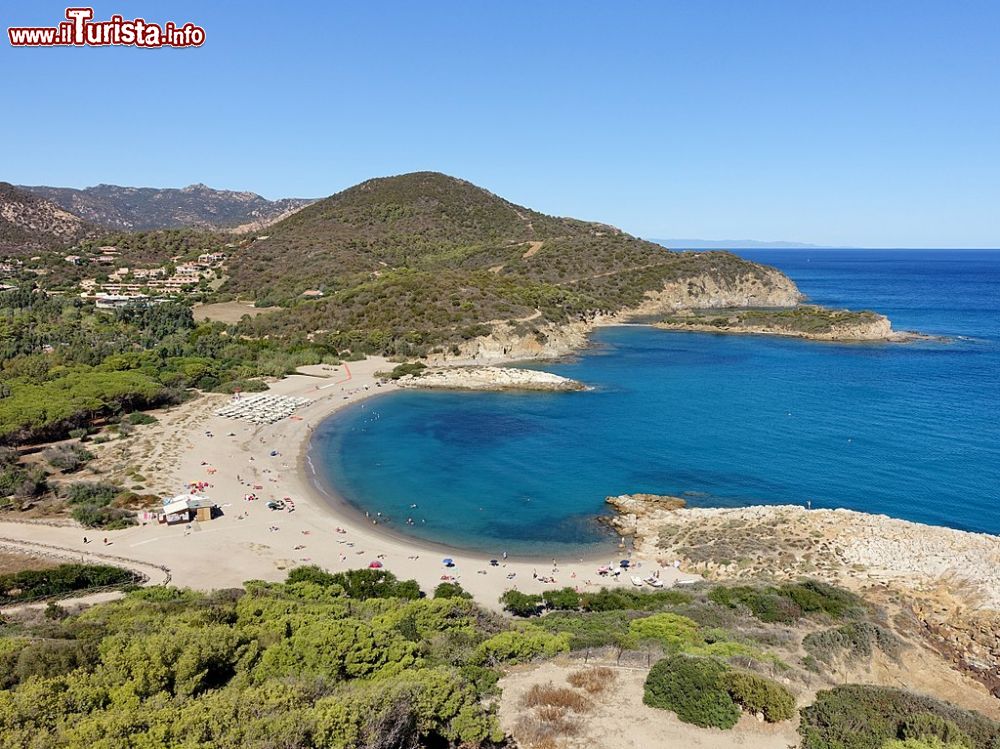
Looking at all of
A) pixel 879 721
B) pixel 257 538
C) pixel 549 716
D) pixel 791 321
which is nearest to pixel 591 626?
pixel 549 716

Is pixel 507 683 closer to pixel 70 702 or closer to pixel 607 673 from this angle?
pixel 607 673

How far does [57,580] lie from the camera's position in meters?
24.4

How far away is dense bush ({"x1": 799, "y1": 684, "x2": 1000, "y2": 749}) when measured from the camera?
43.0 feet

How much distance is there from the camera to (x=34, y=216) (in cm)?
14312

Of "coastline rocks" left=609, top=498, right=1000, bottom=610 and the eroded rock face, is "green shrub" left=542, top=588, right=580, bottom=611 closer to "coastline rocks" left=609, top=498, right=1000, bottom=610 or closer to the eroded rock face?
"coastline rocks" left=609, top=498, right=1000, bottom=610

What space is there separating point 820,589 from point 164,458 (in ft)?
129

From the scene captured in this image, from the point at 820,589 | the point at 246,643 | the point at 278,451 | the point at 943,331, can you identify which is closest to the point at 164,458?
the point at 278,451

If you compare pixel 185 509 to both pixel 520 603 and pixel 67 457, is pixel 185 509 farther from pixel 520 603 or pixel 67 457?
pixel 520 603

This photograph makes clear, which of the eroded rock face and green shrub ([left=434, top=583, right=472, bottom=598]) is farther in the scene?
the eroded rock face

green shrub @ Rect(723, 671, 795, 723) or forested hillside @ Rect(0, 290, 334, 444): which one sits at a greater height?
forested hillside @ Rect(0, 290, 334, 444)

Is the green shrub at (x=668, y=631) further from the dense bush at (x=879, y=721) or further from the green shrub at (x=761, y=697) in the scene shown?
the dense bush at (x=879, y=721)

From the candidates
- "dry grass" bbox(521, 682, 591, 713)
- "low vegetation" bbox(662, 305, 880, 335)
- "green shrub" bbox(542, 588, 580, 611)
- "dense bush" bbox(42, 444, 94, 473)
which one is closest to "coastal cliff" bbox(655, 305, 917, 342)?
"low vegetation" bbox(662, 305, 880, 335)

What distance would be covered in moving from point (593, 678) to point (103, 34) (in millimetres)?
37994

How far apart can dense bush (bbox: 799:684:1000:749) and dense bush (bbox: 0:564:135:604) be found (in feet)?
84.7
